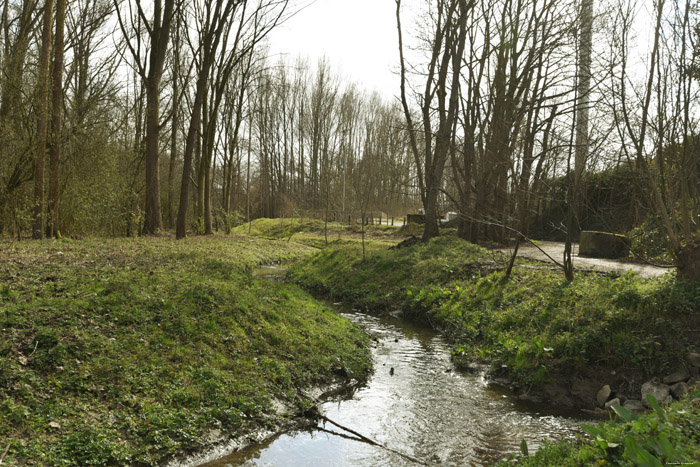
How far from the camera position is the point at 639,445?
3.55 metres

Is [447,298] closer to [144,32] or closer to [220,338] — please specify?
[220,338]

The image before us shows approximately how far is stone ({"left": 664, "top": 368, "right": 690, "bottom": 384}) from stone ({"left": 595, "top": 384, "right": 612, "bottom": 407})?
26.3 inches

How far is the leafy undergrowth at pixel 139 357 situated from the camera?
14.5ft

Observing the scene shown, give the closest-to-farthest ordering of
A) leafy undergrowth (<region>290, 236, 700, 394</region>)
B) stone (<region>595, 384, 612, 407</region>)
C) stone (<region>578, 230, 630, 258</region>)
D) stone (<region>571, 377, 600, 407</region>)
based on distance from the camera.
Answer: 1. stone (<region>595, 384, 612, 407</region>)
2. stone (<region>571, 377, 600, 407</region>)
3. leafy undergrowth (<region>290, 236, 700, 394</region>)
4. stone (<region>578, 230, 630, 258</region>)

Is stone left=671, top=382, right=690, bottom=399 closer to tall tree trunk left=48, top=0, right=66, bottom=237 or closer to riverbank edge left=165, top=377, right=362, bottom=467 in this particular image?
riverbank edge left=165, top=377, right=362, bottom=467

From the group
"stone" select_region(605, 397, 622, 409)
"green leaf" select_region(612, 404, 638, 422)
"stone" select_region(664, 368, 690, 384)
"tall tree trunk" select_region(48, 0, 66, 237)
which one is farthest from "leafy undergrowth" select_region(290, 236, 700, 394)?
"tall tree trunk" select_region(48, 0, 66, 237)

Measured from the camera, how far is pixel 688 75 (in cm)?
736

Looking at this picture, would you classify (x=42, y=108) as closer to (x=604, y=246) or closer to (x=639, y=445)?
(x=639, y=445)

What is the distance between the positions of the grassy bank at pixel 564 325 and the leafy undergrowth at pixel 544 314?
0.01 meters

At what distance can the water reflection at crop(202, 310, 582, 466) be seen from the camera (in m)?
5.09

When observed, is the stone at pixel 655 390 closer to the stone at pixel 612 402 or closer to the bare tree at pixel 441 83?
the stone at pixel 612 402

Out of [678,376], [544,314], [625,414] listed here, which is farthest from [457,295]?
[625,414]

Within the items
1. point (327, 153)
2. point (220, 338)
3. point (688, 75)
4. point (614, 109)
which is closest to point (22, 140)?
point (220, 338)

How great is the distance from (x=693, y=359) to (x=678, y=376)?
31 cm
